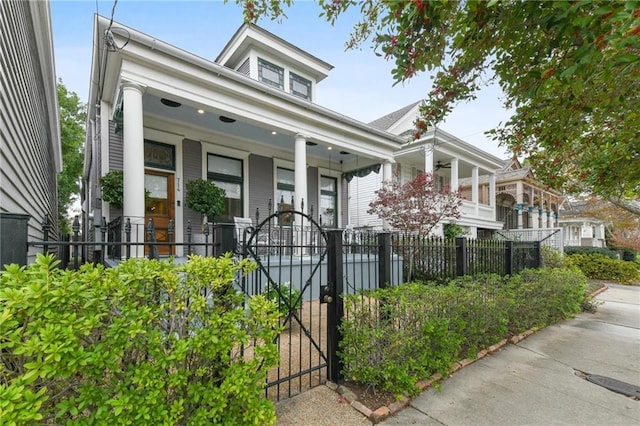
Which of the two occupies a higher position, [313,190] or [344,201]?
[313,190]

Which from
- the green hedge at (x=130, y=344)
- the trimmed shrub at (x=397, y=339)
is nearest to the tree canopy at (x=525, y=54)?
the trimmed shrub at (x=397, y=339)

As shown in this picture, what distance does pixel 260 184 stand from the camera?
30.7 feet

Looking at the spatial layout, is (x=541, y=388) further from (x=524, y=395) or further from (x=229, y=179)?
(x=229, y=179)

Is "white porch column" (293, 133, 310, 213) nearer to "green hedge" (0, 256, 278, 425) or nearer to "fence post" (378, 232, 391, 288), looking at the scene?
"fence post" (378, 232, 391, 288)

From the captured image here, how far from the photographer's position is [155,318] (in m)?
1.77


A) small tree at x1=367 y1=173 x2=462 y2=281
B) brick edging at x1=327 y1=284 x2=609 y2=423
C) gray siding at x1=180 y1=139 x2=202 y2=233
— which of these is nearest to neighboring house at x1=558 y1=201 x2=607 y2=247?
small tree at x1=367 y1=173 x2=462 y2=281

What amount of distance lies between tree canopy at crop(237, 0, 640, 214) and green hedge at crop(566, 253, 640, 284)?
9.68m

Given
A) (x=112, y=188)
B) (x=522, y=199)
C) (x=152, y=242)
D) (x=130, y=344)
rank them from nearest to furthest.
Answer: (x=130, y=344) < (x=152, y=242) < (x=112, y=188) < (x=522, y=199)

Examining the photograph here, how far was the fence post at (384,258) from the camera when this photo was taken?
12.2 ft

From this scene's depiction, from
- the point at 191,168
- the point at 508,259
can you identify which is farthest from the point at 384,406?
the point at 191,168

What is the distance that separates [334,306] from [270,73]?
29.4 ft

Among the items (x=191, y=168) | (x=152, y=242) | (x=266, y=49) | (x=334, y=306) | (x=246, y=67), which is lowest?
(x=334, y=306)

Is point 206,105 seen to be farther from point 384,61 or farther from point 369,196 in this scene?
point 369,196

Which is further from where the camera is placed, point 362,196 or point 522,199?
point 522,199
